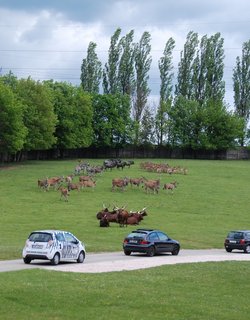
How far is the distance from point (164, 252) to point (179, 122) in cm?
10158

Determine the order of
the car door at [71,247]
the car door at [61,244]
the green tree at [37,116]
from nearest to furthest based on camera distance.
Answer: the car door at [61,244]
the car door at [71,247]
the green tree at [37,116]

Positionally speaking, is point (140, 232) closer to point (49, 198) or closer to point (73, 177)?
point (49, 198)

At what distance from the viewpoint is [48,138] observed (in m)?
103

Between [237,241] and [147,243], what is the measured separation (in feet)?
29.1

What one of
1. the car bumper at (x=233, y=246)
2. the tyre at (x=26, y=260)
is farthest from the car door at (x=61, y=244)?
the car bumper at (x=233, y=246)

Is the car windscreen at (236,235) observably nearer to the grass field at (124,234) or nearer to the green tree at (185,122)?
the grass field at (124,234)

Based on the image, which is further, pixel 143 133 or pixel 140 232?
pixel 143 133

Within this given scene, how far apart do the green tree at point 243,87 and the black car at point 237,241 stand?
9870 centimetres

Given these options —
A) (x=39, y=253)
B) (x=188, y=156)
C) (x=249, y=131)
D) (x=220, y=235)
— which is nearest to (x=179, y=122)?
(x=188, y=156)

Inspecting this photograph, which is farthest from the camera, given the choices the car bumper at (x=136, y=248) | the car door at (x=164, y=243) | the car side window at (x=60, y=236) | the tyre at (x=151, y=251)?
the car door at (x=164, y=243)

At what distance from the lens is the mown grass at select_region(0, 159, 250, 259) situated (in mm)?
45188

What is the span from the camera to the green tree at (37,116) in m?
102

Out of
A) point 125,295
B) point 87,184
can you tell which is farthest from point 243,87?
point 125,295

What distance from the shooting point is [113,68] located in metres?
138
